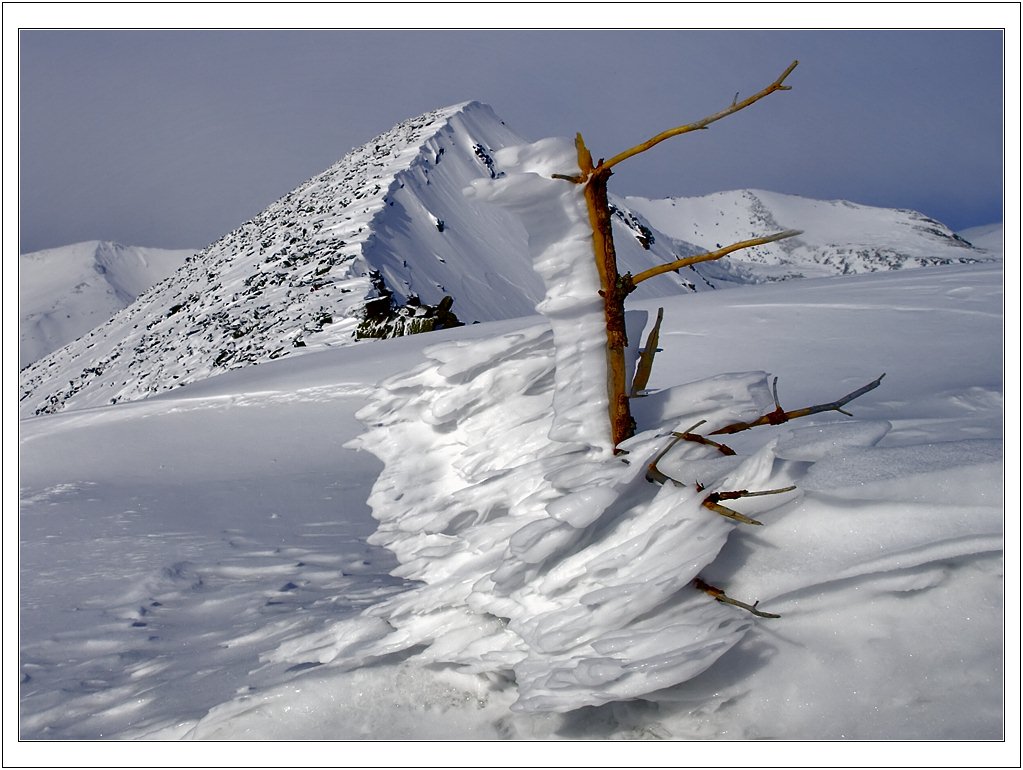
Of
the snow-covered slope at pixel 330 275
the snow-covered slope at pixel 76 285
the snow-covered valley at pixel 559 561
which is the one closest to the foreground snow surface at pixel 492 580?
the snow-covered valley at pixel 559 561

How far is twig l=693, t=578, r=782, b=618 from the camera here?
1.83 metres

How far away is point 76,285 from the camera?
131ft

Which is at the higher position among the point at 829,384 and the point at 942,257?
the point at 829,384

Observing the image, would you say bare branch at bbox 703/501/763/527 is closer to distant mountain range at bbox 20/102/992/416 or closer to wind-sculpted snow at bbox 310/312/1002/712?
wind-sculpted snow at bbox 310/312/1002/712

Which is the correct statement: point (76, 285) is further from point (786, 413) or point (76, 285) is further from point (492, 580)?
point (786, 413)

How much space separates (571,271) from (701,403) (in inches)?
21.6

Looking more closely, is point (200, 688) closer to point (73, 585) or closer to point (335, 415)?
point (73, 585)

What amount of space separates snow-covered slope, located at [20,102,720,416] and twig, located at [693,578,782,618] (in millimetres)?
10464

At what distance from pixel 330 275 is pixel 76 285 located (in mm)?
30282

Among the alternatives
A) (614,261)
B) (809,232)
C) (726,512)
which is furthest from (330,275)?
(809,232)

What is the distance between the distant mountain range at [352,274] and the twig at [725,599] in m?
8.48

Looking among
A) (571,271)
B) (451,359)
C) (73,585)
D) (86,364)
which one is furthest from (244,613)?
(86,364)

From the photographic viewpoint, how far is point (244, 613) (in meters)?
2.71

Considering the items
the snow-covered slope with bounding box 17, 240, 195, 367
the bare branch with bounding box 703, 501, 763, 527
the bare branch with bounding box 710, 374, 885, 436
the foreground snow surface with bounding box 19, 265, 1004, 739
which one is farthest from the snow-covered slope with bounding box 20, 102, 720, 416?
the snow-covered slope with bounding box 17, 240, 195, 367
